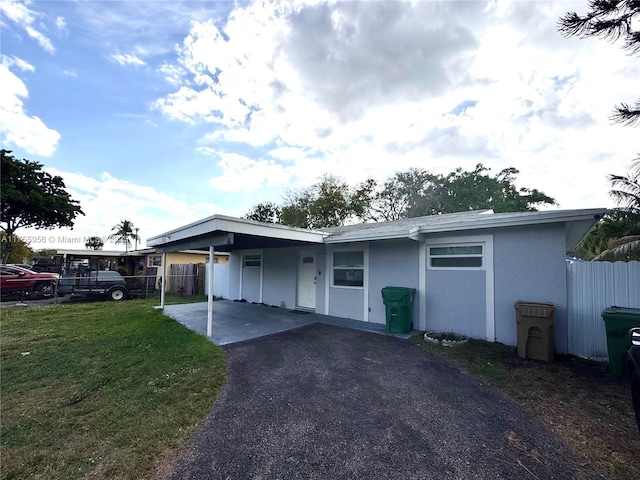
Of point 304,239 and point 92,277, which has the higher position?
point 304,239

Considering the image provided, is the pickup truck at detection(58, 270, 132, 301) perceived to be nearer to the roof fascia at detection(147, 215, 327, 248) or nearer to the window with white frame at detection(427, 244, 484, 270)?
the roof fascia at detection(147, 215, 327, 248)

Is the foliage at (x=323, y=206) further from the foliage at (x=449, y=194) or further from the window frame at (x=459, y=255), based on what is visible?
the window frame at (x=459, y=255)

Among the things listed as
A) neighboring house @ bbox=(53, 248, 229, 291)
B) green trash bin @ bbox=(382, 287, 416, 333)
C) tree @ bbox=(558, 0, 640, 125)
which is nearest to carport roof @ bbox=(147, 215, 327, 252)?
green trash bin @ bbox=(382, 287, 416, 333)

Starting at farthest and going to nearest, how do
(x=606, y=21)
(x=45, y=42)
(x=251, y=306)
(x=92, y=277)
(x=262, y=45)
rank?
(x=92, y=277), (x=251, y=306), (x=262, y=45), (x=45, y=42), (x=606, y=21)

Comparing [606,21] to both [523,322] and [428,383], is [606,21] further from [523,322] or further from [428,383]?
[428,383]

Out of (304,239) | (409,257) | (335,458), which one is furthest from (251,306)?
(335,458)

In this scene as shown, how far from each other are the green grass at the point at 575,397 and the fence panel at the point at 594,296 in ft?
1.05

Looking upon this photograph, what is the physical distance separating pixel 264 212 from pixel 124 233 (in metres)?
18.7

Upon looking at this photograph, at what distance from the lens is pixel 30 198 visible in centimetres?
1681

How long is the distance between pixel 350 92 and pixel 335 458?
9.41 meters

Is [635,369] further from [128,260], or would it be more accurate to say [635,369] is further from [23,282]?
[128,260]

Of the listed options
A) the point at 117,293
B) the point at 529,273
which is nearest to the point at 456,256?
the point at 529,273

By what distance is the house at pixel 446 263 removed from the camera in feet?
16.4

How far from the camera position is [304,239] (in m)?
7.16
